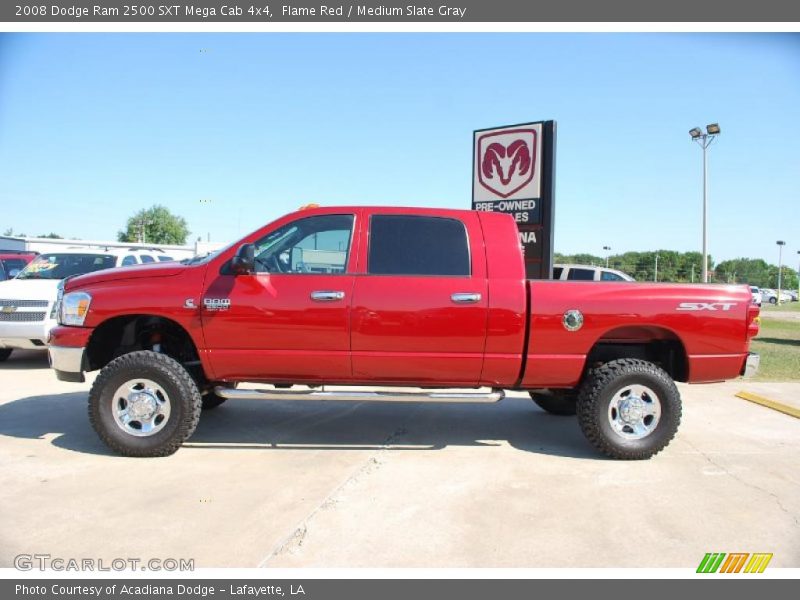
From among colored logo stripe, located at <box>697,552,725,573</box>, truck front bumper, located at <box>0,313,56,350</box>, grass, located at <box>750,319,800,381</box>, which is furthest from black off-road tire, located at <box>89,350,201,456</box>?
grass, located at <box>750,319,800,381</box>

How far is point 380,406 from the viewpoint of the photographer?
255 inches

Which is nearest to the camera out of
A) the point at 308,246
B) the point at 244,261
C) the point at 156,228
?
the point at 244,261

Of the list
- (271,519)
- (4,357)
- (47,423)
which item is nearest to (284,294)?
(271,519)

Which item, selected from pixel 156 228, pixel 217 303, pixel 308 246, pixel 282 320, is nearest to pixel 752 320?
pixel 308 246

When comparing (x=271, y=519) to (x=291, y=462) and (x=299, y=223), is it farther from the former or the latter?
(x=299, y=223)

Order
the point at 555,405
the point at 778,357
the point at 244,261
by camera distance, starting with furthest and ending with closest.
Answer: the point at 778,357 → the point at 555,405 → the point at 244,261

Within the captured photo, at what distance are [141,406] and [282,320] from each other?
1.36 m

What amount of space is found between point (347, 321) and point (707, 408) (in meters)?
4.68

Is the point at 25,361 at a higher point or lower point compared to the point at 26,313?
lower

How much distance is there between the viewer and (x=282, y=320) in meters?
4.44

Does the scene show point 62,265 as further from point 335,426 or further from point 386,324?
point 386,324

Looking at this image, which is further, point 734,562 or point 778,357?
point 778,357

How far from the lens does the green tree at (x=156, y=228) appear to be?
7456 cm

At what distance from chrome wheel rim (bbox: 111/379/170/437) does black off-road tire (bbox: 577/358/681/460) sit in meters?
3.47
